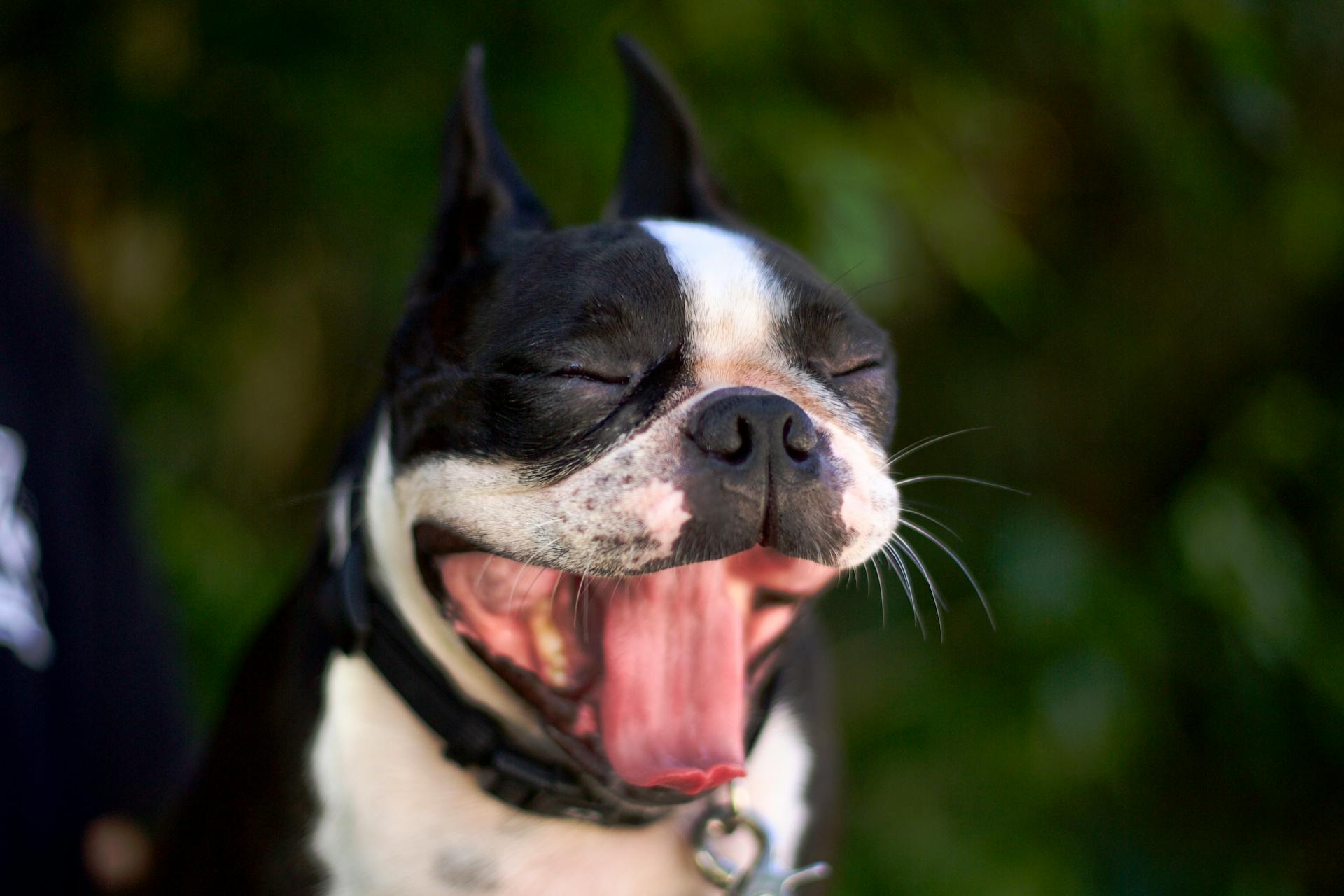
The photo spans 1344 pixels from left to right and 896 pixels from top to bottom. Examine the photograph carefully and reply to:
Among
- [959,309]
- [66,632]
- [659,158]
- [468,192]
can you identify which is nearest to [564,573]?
[468,192]

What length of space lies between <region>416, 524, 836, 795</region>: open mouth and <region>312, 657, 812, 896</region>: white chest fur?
5.9 inches

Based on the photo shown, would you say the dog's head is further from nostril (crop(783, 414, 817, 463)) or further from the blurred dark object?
the blurred dark object

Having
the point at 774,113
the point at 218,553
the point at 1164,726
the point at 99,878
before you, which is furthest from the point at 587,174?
the point at 1164,726

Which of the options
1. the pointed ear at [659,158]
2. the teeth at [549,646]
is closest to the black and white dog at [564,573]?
the teeth at [549,646]

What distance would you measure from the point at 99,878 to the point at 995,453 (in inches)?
80.9

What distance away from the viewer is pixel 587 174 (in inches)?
89.9

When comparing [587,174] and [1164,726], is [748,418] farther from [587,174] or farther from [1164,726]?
[1164,726]

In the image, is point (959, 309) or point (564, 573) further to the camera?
point (959, 309)

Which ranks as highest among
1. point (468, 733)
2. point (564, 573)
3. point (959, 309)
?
point (564, 573)

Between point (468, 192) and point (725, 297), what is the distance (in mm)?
344

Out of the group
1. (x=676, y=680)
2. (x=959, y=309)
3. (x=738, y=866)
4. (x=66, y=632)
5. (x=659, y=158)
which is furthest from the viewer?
(x=959, y=309)

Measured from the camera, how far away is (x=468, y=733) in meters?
1.04

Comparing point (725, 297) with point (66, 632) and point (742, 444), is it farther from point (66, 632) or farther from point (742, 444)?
point (66, 632)

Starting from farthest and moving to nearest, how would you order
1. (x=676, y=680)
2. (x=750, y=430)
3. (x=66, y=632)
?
(x=66, y=632)
(x=676, y=680)
(x=750, y=430)
